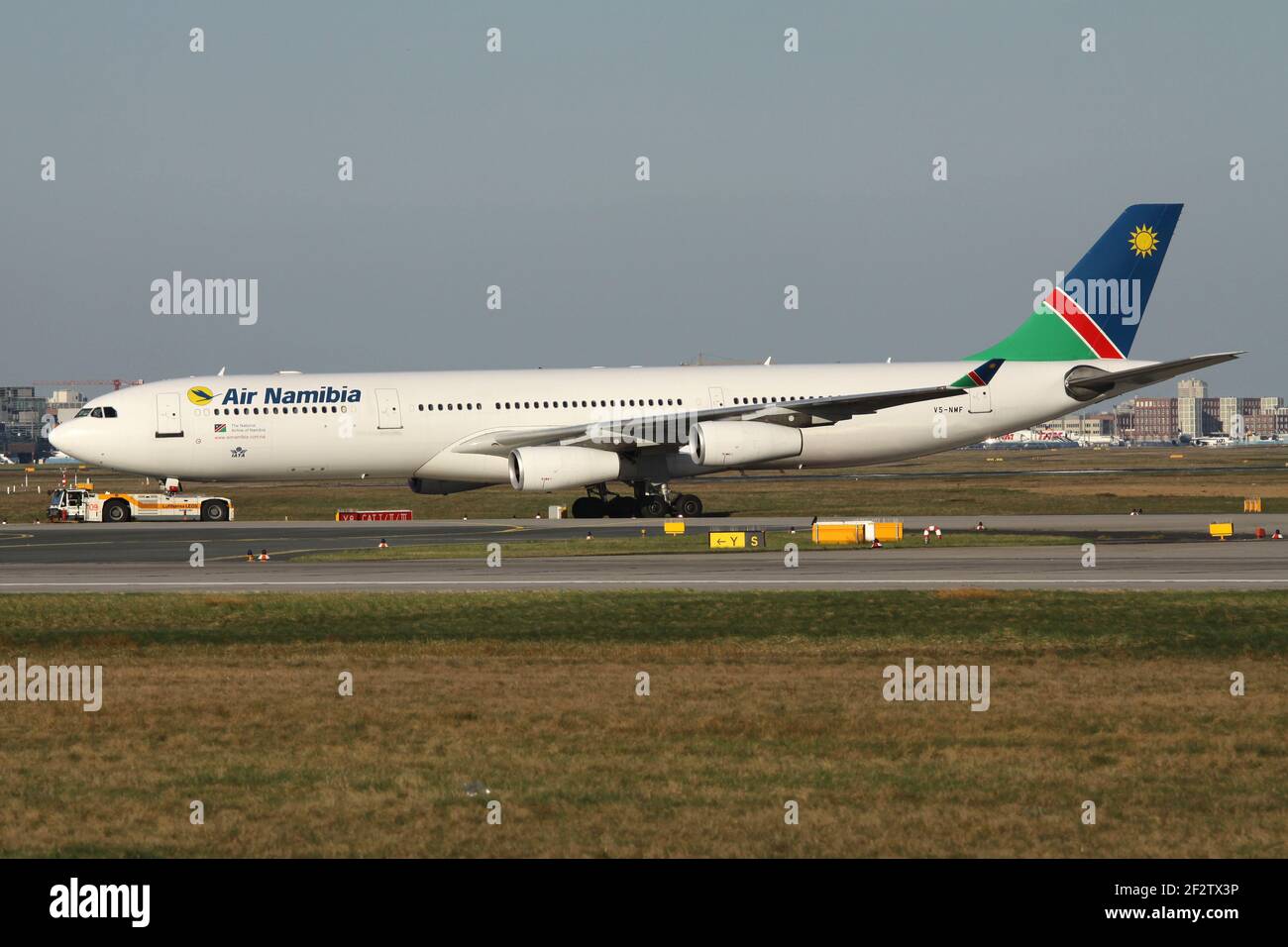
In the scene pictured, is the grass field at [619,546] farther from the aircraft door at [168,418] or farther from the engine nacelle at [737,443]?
the aircraft door at [168,418]

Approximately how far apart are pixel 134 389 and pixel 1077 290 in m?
31.7

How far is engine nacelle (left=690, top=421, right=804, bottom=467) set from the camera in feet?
153

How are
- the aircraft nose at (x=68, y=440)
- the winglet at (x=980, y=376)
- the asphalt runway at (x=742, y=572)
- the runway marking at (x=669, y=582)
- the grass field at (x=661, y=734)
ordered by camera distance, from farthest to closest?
the aircraft nose at (x=68, y=440) → the winglet at (x=980, y=376) → the asphalt runway at (x=742, y=572) → the runway marking at (x=669, y=582) → the grass field at (x=661, y=734)

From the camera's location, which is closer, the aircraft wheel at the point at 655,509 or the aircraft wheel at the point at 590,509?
the aircraft wheel at the point at 655,509

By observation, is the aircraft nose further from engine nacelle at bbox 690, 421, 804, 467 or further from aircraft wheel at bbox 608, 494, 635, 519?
engine nacelle at bbox 690, 421, 804, 467

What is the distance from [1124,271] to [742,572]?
29.4m

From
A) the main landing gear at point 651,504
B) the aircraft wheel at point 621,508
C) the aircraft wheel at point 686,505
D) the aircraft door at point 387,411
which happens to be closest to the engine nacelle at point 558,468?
the main landing gear at point 651,504

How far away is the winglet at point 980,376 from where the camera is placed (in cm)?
4700

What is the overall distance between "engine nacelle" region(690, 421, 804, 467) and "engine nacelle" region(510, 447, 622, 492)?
2714 mm

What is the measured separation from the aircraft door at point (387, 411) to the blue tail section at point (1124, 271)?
76.3 ft

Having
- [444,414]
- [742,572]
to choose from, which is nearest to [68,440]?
[444,414]

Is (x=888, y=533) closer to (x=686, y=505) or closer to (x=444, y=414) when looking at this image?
(x=686, y=505)
